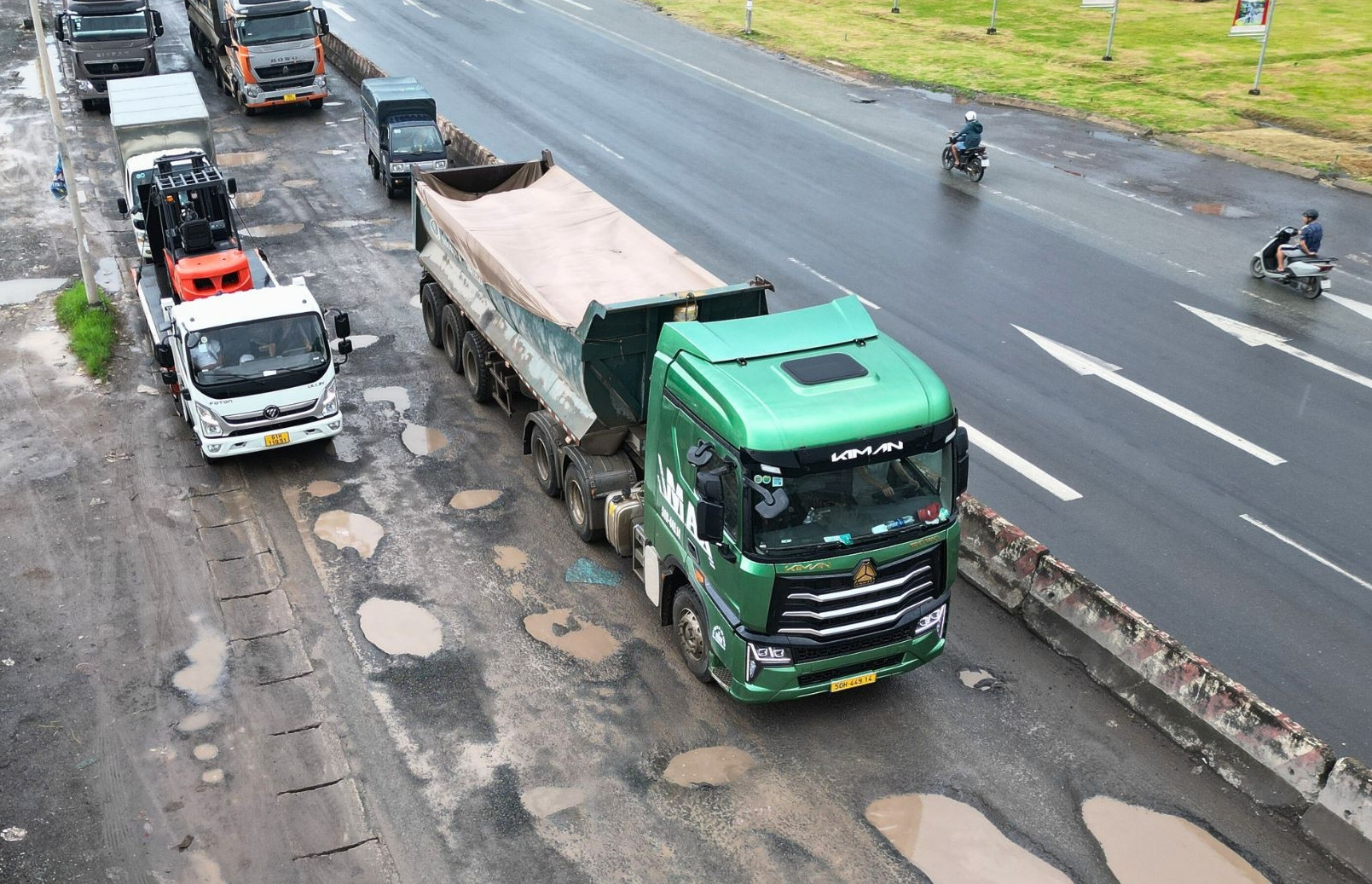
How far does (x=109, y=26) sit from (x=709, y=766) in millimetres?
31081

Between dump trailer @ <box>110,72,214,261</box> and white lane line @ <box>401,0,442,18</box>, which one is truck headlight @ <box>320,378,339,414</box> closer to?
dump trailer @ <box>110,72,214,261</box>

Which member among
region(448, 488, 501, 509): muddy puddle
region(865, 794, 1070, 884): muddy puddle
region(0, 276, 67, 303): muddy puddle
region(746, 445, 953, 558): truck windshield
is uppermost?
region(746, 445, 953, 558): truck windshield

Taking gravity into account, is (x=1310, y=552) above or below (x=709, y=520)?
below

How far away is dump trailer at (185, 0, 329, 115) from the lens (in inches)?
1213

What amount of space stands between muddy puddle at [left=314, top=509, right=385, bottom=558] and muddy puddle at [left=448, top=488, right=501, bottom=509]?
3.38ft

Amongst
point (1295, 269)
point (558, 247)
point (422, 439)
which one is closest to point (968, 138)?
point (1295, 269)

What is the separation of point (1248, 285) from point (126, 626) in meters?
19.4

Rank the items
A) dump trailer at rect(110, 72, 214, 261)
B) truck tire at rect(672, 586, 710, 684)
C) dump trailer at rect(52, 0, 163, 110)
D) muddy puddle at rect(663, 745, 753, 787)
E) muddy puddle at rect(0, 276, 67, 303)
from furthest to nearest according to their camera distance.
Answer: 1. dump trailer at rect(52, 0, 163, 110)
2. dump trailer at rect(110, 72, 214, 261)
3. muddy puddle at rect(0, 276, 67, 303)
4. truck tire at rect(672, 586, 710, 684)
5. muddy puddle at rect(663, 745, 753, 787)

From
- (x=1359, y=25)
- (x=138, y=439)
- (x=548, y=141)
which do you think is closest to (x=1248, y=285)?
(x=548, y=141)

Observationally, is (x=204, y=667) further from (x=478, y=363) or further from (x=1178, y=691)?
(x=1178, y=691)

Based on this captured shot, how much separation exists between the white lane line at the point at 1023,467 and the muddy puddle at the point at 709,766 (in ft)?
19.3

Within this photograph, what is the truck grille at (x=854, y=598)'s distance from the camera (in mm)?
9781

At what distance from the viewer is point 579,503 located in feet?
44.1

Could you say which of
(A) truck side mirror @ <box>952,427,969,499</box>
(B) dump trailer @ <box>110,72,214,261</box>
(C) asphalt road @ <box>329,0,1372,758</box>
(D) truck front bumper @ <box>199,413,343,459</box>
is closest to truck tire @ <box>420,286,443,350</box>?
(D) truck front bumper @ <box>199,413,343,459</box>
